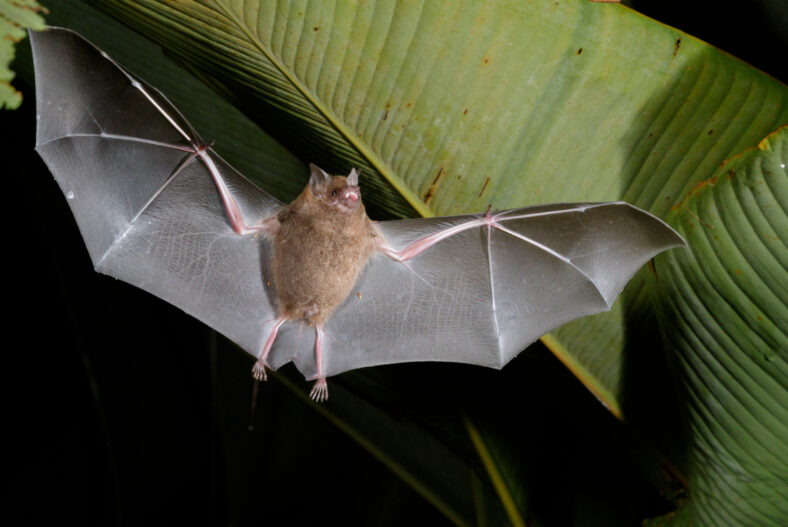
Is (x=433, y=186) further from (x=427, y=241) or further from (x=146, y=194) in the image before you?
(x=146, y=194)

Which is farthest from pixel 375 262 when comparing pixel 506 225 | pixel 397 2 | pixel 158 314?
pixel 158 314

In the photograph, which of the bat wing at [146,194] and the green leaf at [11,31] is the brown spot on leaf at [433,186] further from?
the green leaf at [11,31]

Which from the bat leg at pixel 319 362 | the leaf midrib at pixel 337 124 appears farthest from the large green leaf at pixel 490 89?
the bat leg at pixel 319 362

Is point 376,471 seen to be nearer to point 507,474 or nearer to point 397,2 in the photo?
point 507,474

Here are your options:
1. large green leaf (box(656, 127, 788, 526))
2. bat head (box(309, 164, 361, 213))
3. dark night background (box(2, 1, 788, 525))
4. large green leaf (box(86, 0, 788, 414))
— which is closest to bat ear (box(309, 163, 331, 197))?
bat head (box(309, 164, 361, 213))

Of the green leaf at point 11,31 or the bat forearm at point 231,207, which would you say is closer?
the green leaf at point 11,31

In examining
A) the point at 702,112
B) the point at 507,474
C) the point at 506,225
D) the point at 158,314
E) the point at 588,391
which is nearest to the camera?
the point at 702,112
